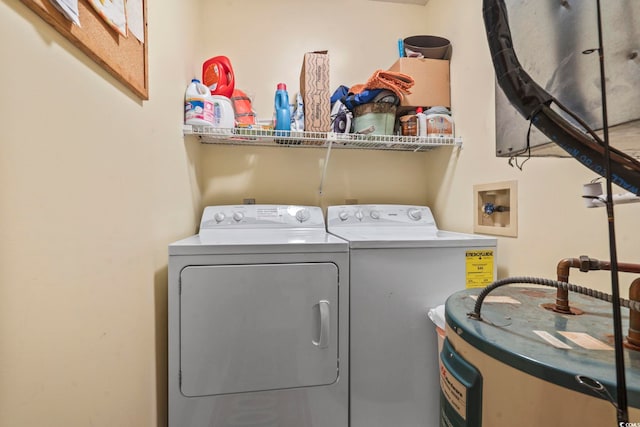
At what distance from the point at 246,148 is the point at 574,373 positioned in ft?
6.48

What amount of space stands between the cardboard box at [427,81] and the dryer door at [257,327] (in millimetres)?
1380

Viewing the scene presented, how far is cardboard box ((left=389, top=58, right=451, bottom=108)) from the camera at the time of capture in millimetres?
1928

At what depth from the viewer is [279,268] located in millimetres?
1206

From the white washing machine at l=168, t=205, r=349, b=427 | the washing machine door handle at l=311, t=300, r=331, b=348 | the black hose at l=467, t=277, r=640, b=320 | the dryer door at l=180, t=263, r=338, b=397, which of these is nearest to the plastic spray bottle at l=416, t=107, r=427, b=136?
the white washing machine at l=168, t=205, r=349, b=427

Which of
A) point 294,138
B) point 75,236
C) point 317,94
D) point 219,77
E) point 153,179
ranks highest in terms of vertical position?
point 219,77

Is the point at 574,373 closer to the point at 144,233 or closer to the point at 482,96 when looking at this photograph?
the point at 144,233

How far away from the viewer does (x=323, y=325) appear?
3.97 feet

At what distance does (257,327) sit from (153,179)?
74 centimetres

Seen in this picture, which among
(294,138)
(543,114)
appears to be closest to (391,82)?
(294,138)

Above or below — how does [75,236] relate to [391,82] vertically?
below

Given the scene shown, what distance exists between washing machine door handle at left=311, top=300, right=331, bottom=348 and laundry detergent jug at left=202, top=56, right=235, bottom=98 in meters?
1.37

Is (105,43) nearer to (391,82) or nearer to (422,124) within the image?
(391,82)

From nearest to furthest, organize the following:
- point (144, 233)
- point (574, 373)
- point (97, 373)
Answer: point (574, 373)
point (97, 373)
point (144, 233)

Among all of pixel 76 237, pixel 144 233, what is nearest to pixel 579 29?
pixel 76 237
